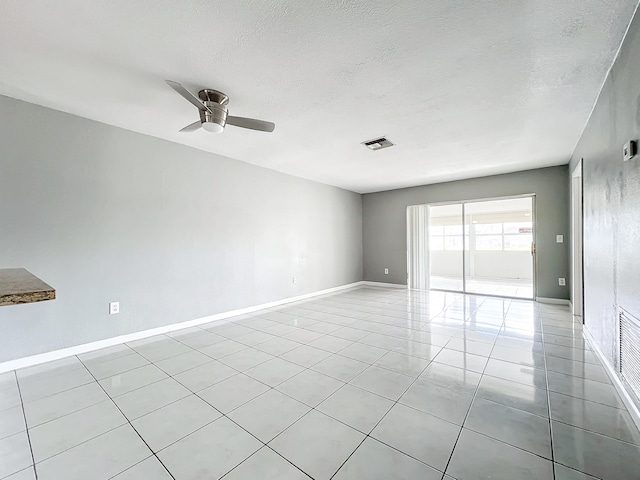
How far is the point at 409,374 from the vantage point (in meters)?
2.37

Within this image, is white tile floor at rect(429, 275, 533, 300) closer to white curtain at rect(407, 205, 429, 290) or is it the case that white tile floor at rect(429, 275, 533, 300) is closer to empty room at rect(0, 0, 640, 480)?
white curtain at rect(407, 205, 429, 290)

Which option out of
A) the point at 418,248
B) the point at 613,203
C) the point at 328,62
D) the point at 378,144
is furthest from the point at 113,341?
the point at 418,248

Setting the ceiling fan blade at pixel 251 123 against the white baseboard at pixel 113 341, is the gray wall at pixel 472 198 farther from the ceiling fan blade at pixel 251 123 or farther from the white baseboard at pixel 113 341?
the ceiling fan blade at pixel 251 123

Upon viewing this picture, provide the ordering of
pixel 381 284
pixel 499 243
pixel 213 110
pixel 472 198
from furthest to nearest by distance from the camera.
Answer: pixel 499 243
pixel 381 284
pixel 472 198
pixel 213 110

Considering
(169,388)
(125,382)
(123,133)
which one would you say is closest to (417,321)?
(169,388)

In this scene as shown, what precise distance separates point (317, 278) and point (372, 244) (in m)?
1.98

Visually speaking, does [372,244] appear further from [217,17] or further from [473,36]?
[217,17]

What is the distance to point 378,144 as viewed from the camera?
3719 millimetres

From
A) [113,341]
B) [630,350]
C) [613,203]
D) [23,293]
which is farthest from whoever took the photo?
[113,341]

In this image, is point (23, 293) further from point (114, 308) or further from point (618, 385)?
point (618, 385)

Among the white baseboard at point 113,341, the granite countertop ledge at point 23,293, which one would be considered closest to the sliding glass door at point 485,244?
the white baseboard at point 113,341

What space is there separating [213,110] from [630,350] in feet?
11.7

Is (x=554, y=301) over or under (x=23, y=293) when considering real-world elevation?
under

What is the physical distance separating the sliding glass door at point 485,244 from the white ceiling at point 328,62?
5344mm
